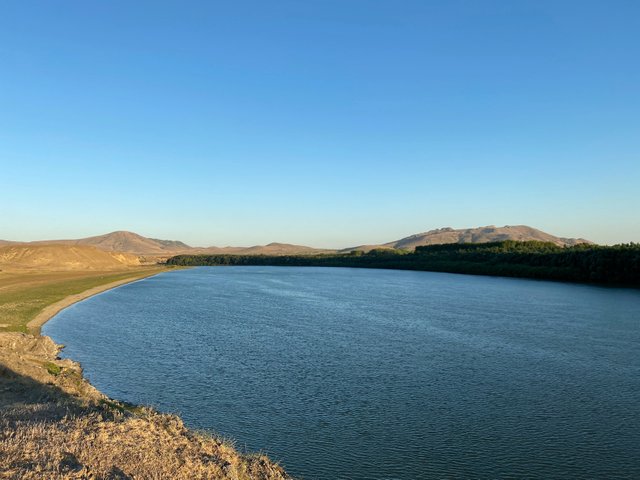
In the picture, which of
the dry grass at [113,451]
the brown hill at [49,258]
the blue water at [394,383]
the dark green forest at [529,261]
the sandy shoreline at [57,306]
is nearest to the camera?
the dry grass at [113,451]

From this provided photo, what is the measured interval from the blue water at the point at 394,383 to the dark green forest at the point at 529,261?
38141 mm

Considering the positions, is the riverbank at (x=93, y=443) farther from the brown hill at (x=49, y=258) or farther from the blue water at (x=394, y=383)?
the brown hill at (x=49, y=258)

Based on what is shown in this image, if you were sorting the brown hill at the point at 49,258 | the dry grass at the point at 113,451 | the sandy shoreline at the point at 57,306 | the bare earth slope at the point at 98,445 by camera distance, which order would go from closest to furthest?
the dry grass at the point at 113,451
the bare earth slope at the point at 98,445
the sandy shoreline at the point at 57,306
the brown hill at the point at 49,258

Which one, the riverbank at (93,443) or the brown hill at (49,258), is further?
the brown hill at (49,258)

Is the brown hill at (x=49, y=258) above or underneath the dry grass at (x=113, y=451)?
above

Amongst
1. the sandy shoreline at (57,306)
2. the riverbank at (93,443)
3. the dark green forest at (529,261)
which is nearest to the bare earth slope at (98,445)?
the riverbank at (93,443)

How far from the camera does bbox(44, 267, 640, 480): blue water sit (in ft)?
54.4

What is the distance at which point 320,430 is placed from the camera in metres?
18.4

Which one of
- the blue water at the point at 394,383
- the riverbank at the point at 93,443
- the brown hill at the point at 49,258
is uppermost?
the brown hill at the point at 49,258

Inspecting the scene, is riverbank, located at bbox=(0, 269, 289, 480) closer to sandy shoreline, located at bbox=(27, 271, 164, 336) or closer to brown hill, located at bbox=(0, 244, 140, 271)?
sandy shoreline, located at bbox=(27, 271, 164, 336)

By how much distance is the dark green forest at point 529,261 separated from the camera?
8444 cm

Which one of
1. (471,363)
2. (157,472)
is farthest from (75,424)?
(471,363)

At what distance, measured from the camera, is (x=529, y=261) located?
10812 cm

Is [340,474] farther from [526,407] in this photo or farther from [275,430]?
[526,407]
